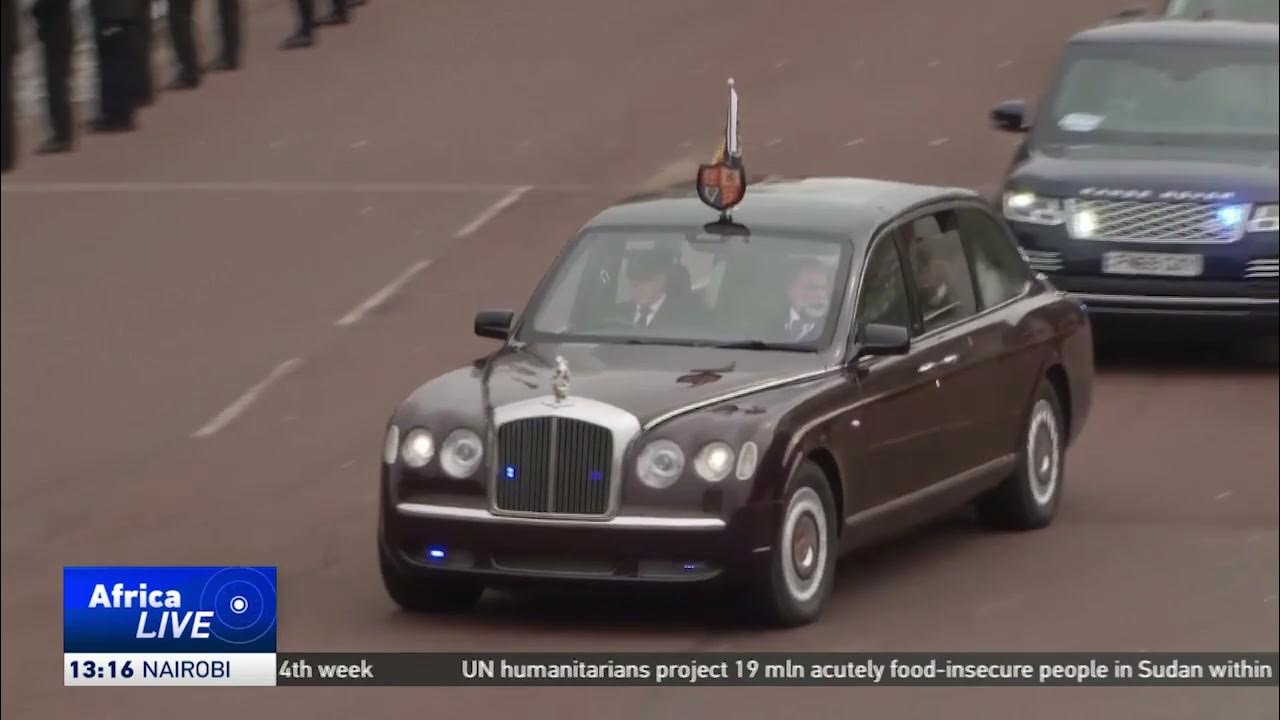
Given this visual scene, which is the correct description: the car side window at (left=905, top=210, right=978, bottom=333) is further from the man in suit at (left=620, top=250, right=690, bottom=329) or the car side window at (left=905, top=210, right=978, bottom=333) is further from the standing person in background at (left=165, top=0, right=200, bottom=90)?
the standing person in background at (left=165, top=0, right=200, bottom=90)

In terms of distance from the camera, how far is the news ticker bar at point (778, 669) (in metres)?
10.2

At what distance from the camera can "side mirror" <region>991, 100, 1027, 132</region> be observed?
1838 centimetres

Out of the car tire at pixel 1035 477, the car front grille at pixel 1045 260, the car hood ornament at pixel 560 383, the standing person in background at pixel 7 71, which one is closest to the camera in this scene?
the car hood ornament at pixel 560 383

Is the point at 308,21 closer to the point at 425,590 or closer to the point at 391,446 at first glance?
the point at 391,446

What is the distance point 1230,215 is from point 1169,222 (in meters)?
0.33

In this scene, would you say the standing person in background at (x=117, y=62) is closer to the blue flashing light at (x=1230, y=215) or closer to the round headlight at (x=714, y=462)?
the blue flashing light at (x=1230, y=215)

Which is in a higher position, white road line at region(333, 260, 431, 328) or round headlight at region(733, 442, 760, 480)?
round headlight at region(733, 442, 760, 480)

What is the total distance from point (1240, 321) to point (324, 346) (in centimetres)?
501

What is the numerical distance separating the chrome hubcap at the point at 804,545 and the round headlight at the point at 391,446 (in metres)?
1.42

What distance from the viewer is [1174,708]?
9797 mm

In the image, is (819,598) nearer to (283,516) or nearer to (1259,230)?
(283,516)

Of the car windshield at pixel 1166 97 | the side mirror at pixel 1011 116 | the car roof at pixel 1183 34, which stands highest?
the car roof at pixel 1183 34

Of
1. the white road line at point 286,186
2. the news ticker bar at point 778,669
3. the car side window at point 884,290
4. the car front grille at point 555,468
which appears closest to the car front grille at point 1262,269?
the car side window at point 884,290

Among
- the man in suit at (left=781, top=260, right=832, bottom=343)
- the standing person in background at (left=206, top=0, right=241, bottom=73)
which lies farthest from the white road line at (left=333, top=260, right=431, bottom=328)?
the man in suit at (left=781, top=260, right=832, bottom=343)
